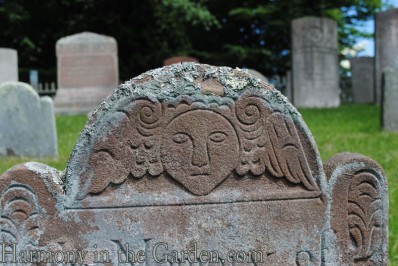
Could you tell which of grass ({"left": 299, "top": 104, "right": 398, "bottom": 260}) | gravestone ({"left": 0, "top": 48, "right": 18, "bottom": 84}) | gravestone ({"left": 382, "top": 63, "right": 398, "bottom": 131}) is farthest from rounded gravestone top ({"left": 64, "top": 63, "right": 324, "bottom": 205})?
gravestone ({"left": 0, "top": 48, "right": 18, "bottom": 84})

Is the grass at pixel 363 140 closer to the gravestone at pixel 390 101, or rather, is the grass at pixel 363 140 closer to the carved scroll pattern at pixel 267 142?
the gravestone at pixel 390 101

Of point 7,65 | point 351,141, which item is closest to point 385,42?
point 351,141

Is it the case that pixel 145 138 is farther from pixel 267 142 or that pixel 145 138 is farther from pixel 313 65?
pixel 313 65

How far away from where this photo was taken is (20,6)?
752 inches

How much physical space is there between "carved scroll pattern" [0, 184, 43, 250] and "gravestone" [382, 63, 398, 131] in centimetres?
694

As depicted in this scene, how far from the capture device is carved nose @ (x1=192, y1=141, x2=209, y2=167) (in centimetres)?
226

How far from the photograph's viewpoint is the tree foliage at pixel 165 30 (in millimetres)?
20578

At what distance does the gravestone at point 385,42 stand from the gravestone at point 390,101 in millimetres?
6572

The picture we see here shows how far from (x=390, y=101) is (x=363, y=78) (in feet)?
28.8

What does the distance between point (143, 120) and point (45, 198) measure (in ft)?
1.65

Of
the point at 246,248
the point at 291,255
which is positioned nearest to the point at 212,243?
the point at 246,248

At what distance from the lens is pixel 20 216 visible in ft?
7.22

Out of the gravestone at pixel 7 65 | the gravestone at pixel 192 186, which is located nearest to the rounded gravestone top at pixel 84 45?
the gravestone at pixel 7 65

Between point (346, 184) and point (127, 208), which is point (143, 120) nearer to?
point (127, 208)
